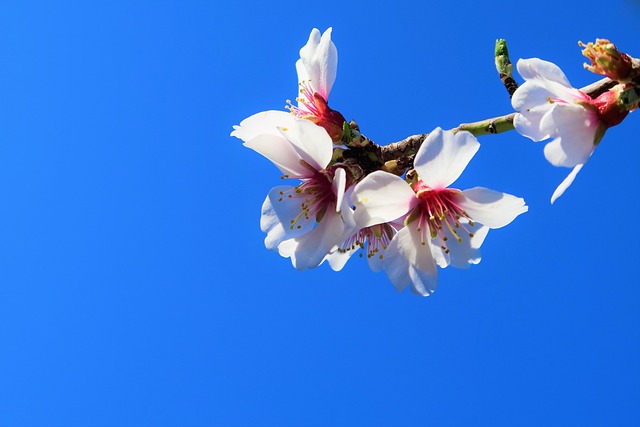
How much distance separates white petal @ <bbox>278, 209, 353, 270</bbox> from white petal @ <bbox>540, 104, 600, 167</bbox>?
496mm

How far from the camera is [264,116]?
5.06 feet

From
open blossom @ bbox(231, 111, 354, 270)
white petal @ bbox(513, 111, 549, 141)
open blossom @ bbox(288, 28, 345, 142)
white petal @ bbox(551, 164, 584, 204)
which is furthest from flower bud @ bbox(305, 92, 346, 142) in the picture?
white petal @ bbox(551, 164, 584, 204)

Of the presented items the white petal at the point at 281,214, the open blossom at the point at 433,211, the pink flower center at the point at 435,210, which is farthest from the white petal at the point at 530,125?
the white petal at the point at 281,214

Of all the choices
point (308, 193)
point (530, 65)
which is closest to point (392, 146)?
point (308, 193)

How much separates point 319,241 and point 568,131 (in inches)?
25.1

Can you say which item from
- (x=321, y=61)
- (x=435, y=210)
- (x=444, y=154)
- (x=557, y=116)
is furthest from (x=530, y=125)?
(x=321, y=61)

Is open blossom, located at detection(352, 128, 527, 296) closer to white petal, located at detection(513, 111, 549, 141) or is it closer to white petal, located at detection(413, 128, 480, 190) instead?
white petal, located at detection(413, 128, 480, 190)

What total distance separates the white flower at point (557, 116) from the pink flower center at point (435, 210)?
26 cm

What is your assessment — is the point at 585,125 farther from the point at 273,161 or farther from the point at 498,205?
the point at 273,161

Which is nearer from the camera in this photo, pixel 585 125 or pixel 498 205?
pixel 585 125

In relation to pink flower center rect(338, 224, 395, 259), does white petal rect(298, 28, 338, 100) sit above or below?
above

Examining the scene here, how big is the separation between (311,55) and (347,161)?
1.33 feet

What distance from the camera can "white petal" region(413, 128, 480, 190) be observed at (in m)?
1.36

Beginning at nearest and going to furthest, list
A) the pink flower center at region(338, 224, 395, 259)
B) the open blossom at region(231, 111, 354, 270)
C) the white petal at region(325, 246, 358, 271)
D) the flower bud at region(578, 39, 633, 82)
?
the flower bud at region(578, 39, 633, 82) → the open blossom at region(231, 111, 354, 270) → the pink flower center at region(338, 224, 395, 259) → the white petal at region(325, 246, 358, 271)
